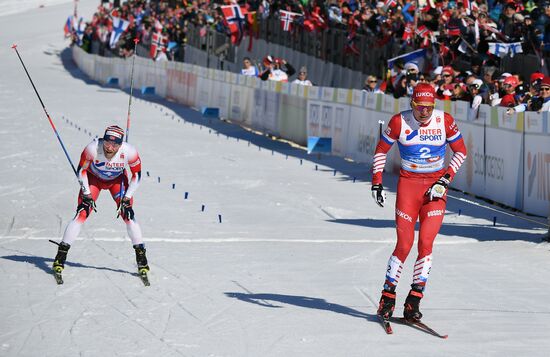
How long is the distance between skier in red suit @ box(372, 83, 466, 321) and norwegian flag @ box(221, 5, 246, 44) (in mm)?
31448

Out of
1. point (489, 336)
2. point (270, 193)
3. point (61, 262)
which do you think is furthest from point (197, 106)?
point (489, 336)

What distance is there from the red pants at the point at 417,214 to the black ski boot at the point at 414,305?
278mm

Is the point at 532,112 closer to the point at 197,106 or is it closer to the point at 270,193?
the point at 270,193

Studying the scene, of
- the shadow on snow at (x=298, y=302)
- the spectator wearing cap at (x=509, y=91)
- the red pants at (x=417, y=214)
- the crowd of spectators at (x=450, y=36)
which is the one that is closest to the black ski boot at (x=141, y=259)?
the shadow on snow at (x=298, y=302)

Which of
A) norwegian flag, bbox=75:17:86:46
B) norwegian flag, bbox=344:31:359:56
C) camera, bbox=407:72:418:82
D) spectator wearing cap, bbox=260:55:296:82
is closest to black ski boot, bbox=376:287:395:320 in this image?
camera, bbox=407:72:418:82

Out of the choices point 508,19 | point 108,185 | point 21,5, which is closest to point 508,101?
point 508,19

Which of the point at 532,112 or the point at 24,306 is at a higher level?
the point at 532,112

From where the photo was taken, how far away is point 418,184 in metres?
10.4

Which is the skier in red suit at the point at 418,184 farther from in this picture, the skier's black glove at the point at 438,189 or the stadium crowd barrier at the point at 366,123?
the stadium crowd barrier at the point at 366,123

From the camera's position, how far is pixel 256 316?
10617 millimetres

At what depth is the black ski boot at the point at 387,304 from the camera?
33.6ft

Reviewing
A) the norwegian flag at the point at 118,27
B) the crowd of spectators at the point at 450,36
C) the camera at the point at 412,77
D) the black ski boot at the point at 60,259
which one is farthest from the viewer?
the norwegian flag at the point at 118,27

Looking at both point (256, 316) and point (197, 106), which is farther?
point (197, 106)

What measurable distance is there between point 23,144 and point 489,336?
1925 cm
